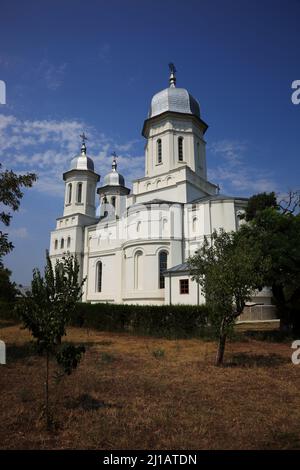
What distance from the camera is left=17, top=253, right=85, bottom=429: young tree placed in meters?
5.95

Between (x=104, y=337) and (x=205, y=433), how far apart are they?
1278 centimetres

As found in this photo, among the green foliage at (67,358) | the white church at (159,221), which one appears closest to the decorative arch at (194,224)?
the white church at (159,221)

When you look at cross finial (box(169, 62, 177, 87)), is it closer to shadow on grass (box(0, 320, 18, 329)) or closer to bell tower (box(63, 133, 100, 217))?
bell tower (box(63, 133, 100, 217))

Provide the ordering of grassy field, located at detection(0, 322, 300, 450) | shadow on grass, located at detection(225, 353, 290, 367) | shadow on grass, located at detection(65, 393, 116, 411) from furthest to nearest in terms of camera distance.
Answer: shadow on grass, located at detection(225, 353, 290, 367) → shadow on grass, located at detection(65, 393, 116, 411) → grassy field, located at detection(0, 322, 300, 450)

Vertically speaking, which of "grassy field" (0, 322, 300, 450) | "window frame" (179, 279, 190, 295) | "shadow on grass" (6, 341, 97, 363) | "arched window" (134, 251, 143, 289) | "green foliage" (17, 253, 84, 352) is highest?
"arched window" (134, 251, 143, 289)

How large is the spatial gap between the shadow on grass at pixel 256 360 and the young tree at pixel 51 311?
6604mm

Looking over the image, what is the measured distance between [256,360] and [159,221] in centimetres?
1976

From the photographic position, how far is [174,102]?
3453cm

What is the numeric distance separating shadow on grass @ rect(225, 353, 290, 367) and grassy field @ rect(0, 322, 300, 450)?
1.4 inches

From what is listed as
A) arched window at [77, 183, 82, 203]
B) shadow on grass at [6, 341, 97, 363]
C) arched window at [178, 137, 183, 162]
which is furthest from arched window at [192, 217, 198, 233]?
arched window at [77, 183, 82, 203]

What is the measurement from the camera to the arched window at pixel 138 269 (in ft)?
99.7

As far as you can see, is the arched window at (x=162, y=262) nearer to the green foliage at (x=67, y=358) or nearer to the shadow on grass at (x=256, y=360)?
the shadow on grass at (x=256, y=360)

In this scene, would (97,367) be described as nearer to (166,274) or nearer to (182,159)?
(166,274)

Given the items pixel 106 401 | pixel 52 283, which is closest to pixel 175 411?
pixel 106 401
